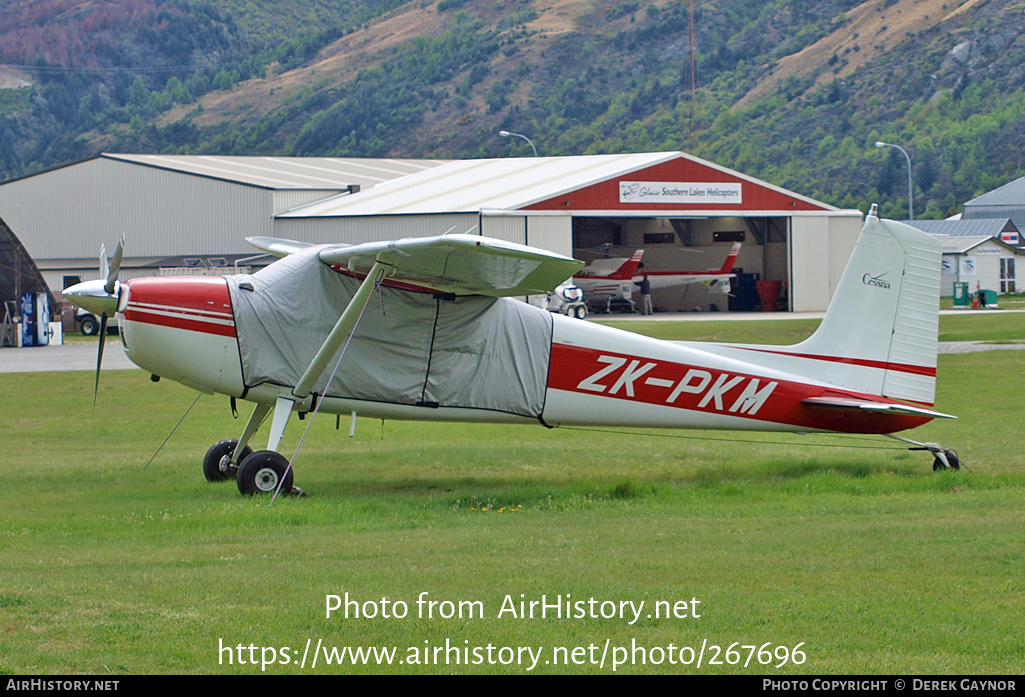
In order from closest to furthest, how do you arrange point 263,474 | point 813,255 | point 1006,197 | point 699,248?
point 263,474 < point 813,255 < point 699,248 < point 1006,197

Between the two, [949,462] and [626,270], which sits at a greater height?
[626,270]

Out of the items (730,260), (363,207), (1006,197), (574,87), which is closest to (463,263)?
Answer: (363,207)

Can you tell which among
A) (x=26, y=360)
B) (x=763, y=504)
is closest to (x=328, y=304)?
(x=763, y=504)

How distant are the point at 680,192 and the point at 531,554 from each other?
46.2 meters

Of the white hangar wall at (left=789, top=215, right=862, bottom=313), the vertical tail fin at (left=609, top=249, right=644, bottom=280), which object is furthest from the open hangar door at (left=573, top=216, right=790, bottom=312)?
the vertical tail fin at (left=609, top=249, right=644, bottom=280)

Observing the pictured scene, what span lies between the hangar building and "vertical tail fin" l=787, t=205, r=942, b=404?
3573 cm

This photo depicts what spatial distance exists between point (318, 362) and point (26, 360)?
81.8 ft

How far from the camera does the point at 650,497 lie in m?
11.4

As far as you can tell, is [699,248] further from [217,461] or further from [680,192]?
[217,461]

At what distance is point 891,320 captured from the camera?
13102 mm

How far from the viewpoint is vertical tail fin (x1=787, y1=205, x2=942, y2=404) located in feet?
42.7

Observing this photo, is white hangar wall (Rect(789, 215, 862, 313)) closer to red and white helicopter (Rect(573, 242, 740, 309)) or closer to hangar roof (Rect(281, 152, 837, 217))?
hangar roof (Rect(281, 152, 837, 217))

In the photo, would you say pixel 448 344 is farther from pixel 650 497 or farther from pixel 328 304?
pixel 650 497
